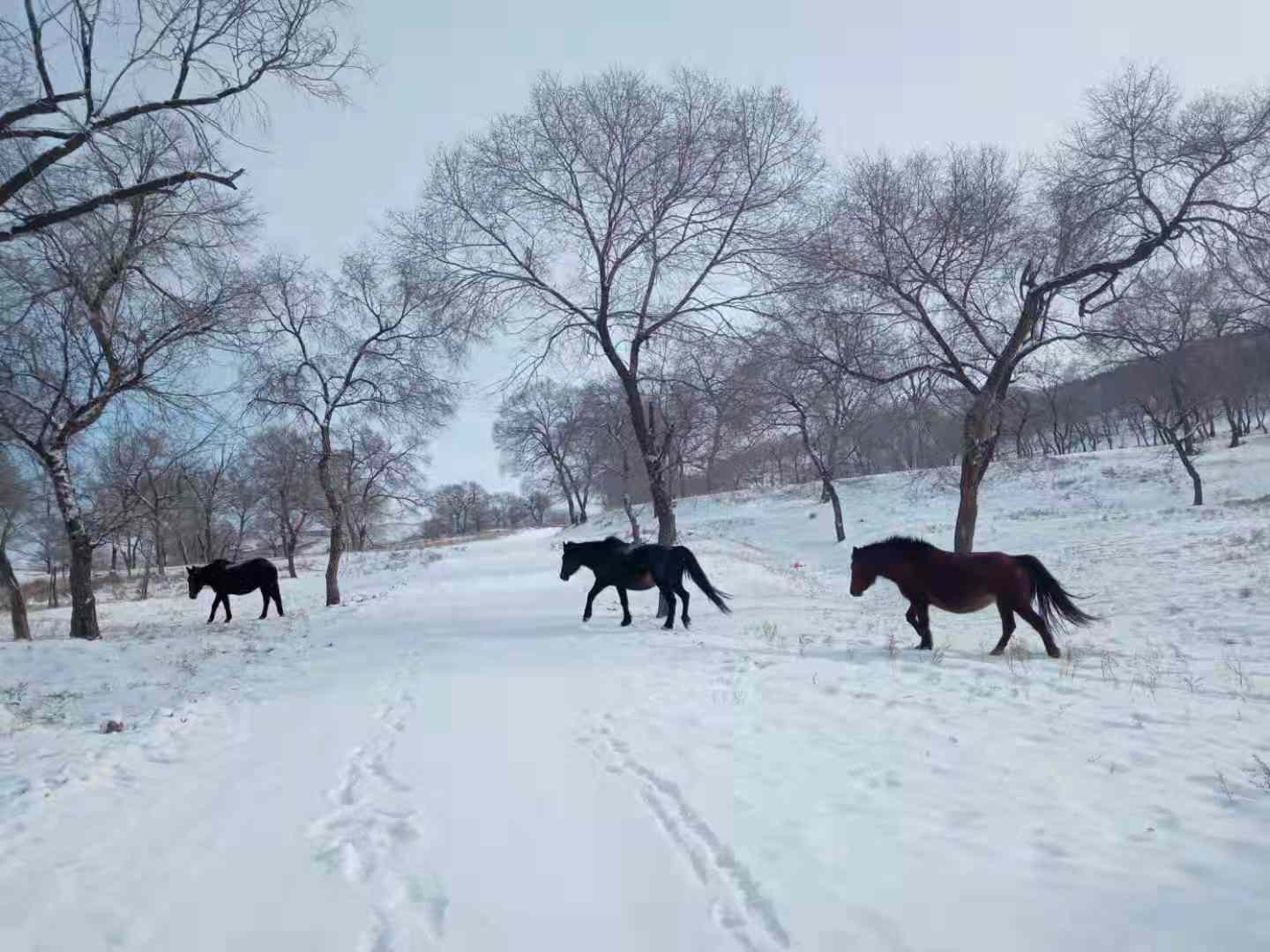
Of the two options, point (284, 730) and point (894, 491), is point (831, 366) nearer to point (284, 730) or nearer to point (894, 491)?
point (284, 730)

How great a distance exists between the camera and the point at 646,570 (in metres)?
11.1

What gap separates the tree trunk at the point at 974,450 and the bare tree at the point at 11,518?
62.0ft

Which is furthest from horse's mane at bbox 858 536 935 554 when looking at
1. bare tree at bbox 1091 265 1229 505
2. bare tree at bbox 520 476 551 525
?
bare tree at bbox 520 476 551 525

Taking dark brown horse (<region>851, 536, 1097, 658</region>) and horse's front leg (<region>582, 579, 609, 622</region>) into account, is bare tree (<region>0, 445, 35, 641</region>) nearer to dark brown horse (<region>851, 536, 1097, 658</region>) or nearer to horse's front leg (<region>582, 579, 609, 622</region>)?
horse's front leg (<region>582, 579, 609, 622</region>)

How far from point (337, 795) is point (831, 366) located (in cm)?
1453

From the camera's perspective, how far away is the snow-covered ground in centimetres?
297

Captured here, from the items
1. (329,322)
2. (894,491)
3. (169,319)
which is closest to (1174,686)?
(169,319)

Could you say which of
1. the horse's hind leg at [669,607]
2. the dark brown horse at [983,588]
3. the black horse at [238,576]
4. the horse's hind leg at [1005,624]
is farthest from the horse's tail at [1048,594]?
the black horse at [238,576]

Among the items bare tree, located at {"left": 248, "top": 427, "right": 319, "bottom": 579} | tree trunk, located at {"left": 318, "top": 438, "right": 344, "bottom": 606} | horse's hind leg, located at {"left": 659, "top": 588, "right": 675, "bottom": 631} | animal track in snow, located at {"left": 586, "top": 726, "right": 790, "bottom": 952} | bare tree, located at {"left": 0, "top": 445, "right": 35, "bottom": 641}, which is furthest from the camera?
bare tree, located at {"left": 248, "top": 427, "right": 319, "bottom": 579}

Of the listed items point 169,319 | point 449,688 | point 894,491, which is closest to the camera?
point 449,688

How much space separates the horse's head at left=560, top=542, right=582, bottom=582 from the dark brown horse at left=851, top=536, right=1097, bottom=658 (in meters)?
5.21

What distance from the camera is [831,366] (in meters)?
16.6

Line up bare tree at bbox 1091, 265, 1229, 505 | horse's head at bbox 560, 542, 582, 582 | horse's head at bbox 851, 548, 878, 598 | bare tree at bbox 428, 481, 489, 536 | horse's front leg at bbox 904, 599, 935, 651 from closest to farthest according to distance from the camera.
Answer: horse's front leg at bbox 904, 599, 935, 651 → horse's head at bbox 851, 548, 878, 598 → horse's head at bbox 560, 542, 582, 582 → bare tree at bbox 1091, 265, 1229, 505 → bare tree at bbox 428, 481, 489, 536

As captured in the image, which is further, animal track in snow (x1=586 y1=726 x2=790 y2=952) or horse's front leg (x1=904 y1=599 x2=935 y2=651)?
horse's front leg (x1=904 y1=599 x2=935 y2=651)
